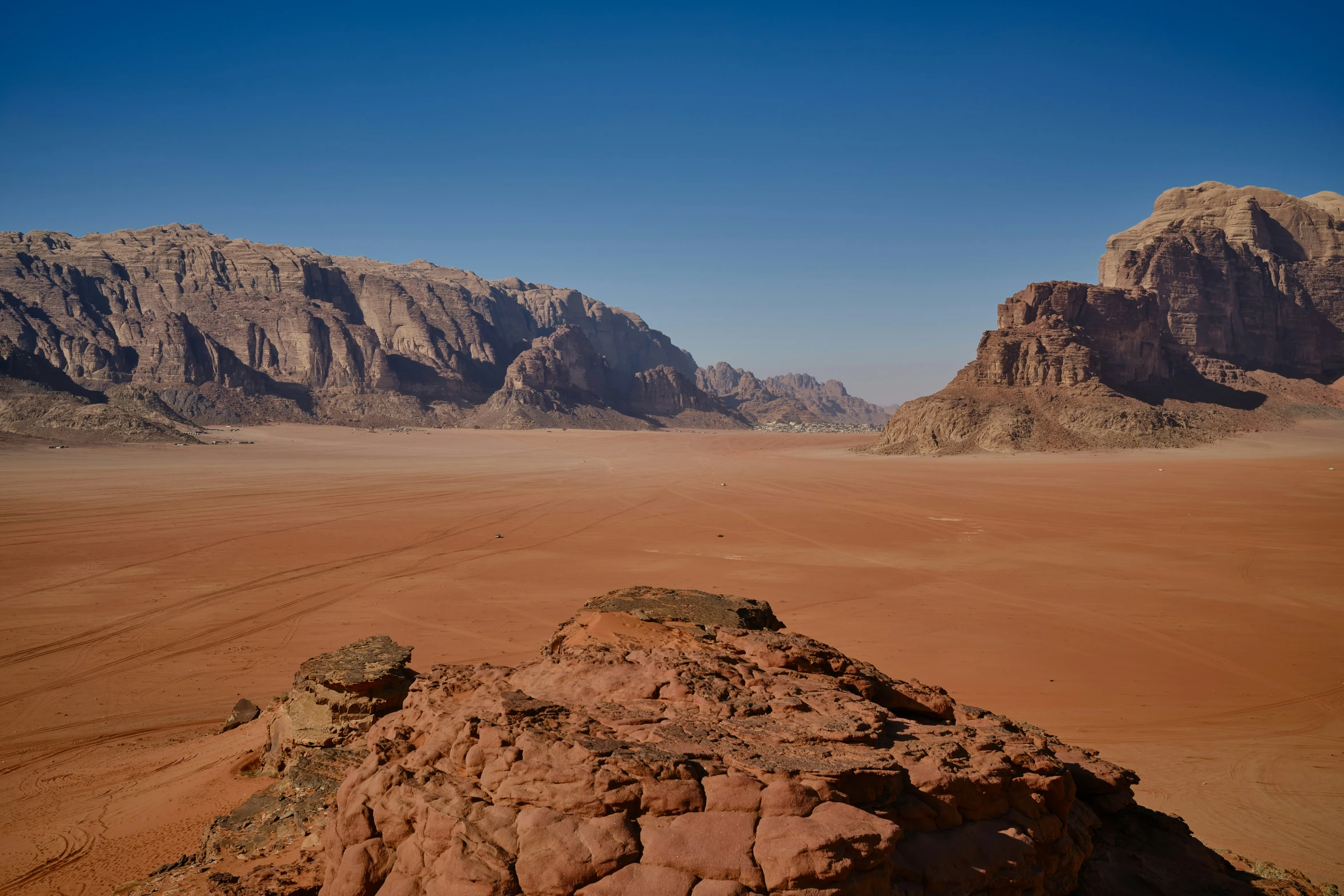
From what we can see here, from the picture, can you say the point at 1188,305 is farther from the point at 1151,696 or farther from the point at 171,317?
the point at 171,317

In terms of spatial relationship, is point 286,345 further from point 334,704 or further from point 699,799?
point 699,799

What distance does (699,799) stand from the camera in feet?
12.2

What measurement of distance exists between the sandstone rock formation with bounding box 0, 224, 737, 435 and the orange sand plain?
3402 inches

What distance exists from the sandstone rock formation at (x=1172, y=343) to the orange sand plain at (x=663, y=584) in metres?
28.8

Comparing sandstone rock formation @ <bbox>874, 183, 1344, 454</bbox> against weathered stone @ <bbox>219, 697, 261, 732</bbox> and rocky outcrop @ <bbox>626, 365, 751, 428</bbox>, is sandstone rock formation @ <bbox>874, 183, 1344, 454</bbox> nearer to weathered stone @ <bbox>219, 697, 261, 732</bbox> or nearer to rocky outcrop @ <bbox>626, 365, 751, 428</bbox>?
weathered stone @ <bbox>219, 697, 261, 732</bbox>

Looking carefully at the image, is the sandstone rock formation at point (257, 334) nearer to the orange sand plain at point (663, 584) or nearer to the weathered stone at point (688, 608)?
the orange sand plain at point (663, 584)

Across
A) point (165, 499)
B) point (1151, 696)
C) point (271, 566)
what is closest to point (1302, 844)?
point (1151, 696)

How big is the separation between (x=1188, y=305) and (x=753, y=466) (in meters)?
73.6

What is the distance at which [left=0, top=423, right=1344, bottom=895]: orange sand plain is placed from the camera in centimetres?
732

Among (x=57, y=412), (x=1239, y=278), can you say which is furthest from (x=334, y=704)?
(x=1239, y=278)

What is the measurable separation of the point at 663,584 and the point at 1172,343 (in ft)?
314

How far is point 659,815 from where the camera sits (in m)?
3.69

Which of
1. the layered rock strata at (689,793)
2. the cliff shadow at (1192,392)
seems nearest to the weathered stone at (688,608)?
the layered rock strata at (689,793)

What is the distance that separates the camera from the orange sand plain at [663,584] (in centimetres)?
732
